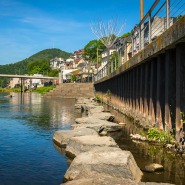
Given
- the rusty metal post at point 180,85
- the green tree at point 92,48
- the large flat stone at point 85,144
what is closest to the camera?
the large flat stone at point 85,144

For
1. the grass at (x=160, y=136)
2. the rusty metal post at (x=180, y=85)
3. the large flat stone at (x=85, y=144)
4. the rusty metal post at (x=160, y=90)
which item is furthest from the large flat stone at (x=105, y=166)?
the rusty metal post at (x=160, y=90)

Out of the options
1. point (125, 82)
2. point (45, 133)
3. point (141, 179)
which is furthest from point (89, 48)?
point (141, 179)

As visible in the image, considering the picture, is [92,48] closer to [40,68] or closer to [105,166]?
[40,68]

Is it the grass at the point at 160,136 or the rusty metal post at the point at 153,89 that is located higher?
the rusty metal post at the point at 153,89

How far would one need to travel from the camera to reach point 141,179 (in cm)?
752

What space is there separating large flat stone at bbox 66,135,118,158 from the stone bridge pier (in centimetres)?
232

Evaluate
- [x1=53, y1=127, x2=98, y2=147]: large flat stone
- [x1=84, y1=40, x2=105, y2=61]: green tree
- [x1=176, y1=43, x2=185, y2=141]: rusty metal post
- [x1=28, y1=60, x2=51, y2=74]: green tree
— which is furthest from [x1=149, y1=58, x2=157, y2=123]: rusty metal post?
[x1=28, y1=60, x2=51, y2=74]: green tree

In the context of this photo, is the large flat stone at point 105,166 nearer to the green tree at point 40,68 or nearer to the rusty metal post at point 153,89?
the rusty metal post at point 153,89

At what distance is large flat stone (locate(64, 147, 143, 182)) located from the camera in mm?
6891

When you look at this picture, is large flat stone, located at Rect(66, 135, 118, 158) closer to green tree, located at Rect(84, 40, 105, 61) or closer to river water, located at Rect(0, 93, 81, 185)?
river water, located at Rect(0, 93, 81, 185)

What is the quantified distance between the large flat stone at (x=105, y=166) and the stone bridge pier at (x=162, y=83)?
3.21 m

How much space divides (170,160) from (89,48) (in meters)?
Answer: 111

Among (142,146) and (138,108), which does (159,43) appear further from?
(138,108)

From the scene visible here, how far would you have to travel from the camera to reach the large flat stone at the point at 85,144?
9.18 metres
